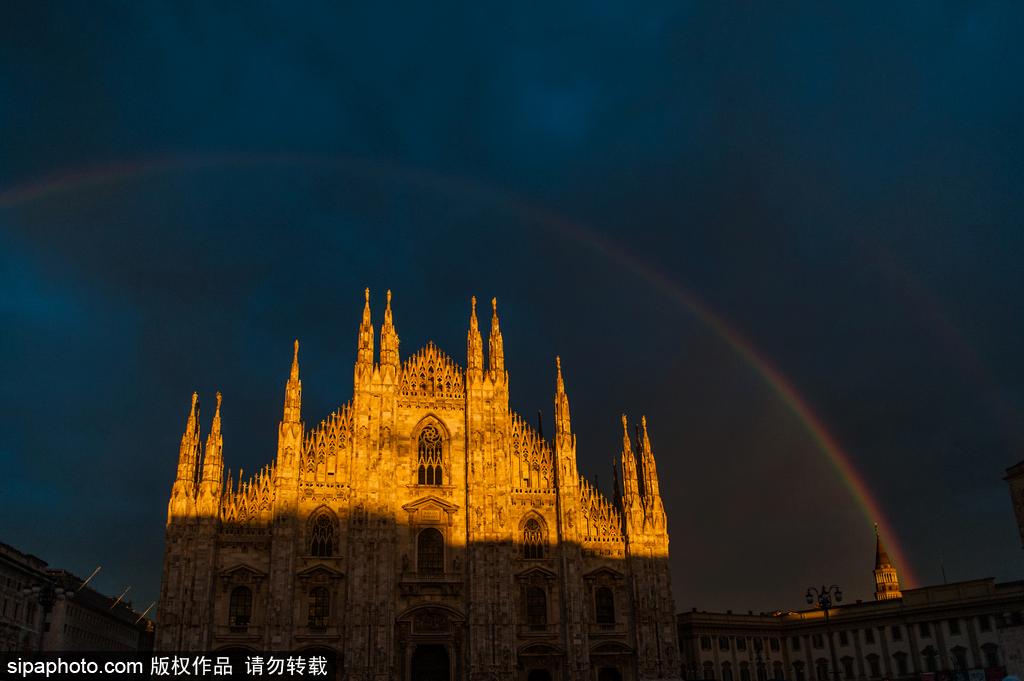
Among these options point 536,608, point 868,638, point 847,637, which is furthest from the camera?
point 847,637

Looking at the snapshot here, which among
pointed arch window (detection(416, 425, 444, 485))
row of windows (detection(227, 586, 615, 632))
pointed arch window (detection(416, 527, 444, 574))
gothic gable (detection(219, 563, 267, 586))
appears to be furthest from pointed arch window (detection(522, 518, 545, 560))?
gothic gable (detection(219, 563, 267, 586))

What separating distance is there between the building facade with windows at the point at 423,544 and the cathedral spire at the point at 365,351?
83 mm

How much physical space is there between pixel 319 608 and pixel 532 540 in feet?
47.1

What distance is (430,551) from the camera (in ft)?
182

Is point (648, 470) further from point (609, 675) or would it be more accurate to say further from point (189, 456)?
point (189, 456)

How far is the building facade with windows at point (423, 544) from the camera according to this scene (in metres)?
51.8

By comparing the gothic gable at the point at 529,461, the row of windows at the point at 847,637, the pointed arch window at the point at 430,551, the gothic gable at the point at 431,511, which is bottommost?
the row of windows at the point at 847,637

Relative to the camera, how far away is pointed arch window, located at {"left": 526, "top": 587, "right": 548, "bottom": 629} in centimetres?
5506

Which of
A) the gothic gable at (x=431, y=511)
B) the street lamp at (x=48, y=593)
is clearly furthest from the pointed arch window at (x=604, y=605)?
the street lamp at (x=48, y=593)

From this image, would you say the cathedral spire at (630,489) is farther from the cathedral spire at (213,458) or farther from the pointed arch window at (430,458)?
the cathedral spire at (213,458)

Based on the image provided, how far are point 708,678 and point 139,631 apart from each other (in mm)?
65603

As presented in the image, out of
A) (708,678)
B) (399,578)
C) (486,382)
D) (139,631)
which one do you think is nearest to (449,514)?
(399,578)

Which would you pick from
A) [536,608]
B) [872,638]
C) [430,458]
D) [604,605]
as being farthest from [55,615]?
[872,638]

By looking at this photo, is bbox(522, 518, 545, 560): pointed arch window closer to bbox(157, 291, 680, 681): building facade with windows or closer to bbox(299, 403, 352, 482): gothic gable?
bbox(157, 291, 680, 681): building facade with windows
